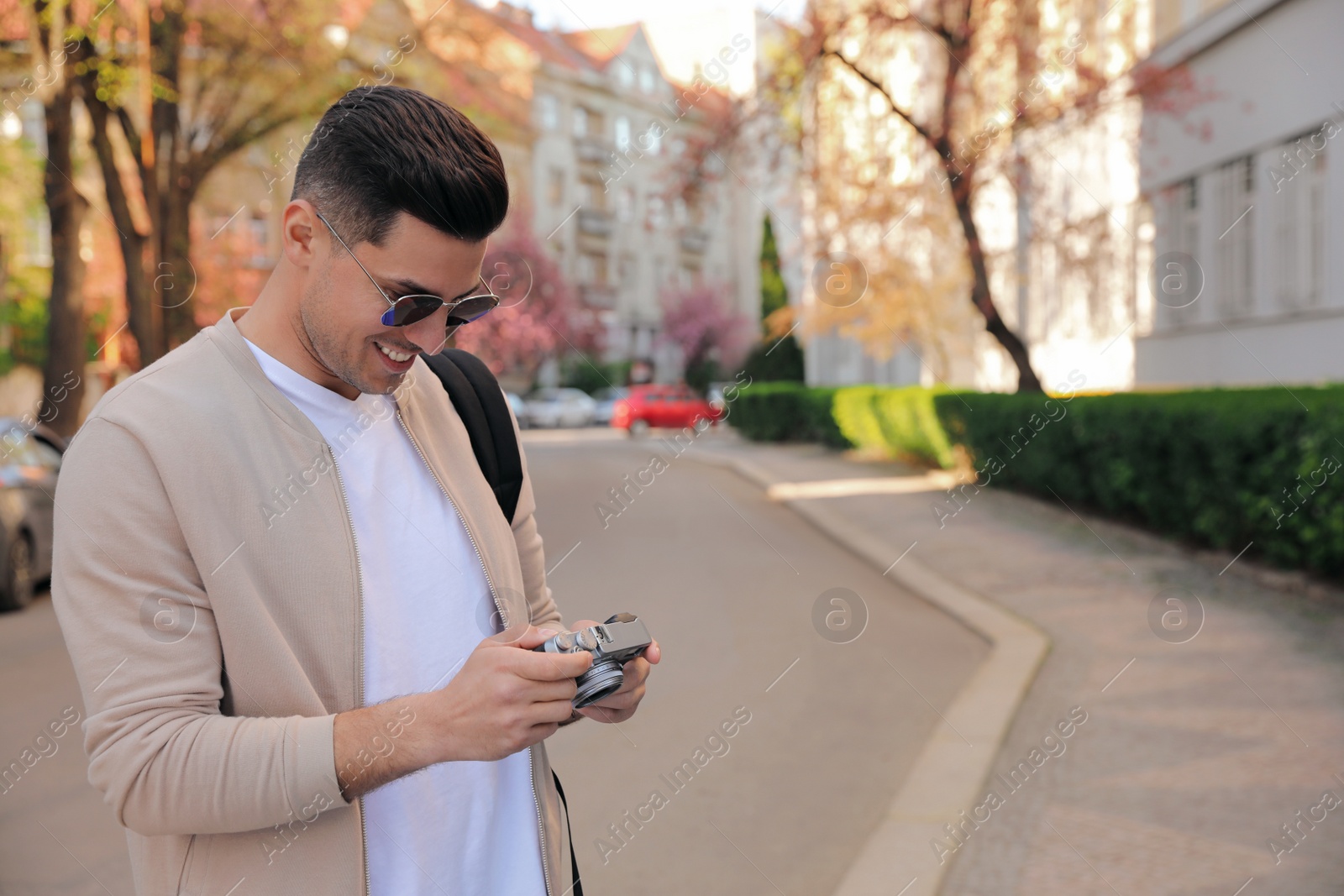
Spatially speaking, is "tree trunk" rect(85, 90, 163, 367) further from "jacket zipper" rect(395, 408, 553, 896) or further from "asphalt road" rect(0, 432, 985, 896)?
"jacket zipper" rect(395, 408, 553, 896)

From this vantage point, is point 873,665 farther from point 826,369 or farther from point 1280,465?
point 826,369

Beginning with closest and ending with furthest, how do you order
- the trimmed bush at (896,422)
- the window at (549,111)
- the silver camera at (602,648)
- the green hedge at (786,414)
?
the silver camera at (602,648) → the trimmed bush at (896,422) → the green hedge at (786,414) → the window at (549,111)

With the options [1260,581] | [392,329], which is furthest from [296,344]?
[1260,581]

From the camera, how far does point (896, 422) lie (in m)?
21.5

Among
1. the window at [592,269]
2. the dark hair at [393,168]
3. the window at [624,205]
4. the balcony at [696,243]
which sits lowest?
the dark hair at [393,168]

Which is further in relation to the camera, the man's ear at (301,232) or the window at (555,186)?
the window at (555,186)

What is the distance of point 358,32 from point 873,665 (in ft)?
42.6

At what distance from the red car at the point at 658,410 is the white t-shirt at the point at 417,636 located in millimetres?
37997

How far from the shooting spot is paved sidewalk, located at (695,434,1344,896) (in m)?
4.43

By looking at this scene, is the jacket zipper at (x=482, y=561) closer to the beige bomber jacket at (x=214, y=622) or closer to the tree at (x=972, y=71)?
the beige bomber jacket at (x=214, y=622)

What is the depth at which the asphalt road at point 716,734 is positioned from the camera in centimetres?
475

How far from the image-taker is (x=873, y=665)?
7805 millimetres

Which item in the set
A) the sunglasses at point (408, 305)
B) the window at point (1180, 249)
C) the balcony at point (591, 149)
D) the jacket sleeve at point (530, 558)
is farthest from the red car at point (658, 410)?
the sunglasses at point (408, 305)

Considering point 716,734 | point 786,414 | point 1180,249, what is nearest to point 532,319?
point 786,414
